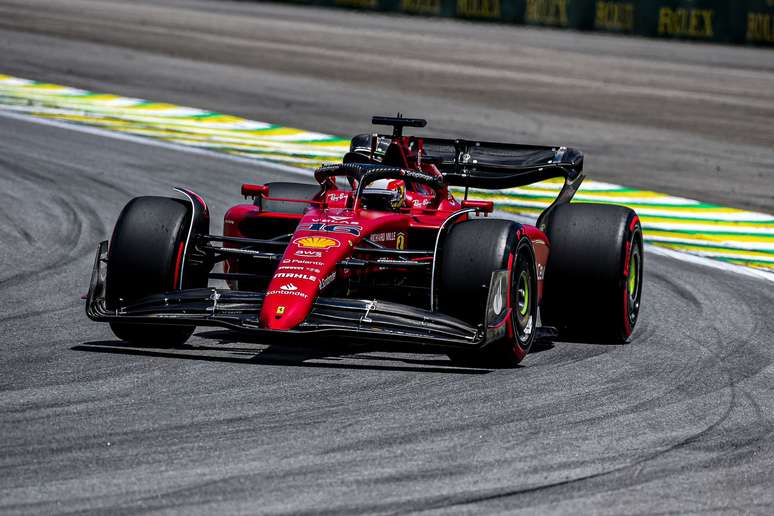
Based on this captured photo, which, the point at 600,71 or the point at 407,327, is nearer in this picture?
the point at 407,327

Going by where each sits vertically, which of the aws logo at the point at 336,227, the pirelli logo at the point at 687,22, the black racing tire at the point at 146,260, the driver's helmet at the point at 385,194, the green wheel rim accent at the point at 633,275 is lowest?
the green wheel rim accent at the point at 633,275

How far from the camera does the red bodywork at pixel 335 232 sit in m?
7.88

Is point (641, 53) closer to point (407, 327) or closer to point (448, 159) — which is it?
point (448, 159)

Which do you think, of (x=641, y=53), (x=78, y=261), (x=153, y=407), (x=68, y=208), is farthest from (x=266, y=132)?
(x=641, y=53)

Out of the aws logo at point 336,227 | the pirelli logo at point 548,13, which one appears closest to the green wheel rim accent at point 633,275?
the aws logo at point 336,227

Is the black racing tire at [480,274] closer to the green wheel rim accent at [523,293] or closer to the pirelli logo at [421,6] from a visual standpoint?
the green wheel rim accent at [523,293]

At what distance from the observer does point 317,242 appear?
830 cm

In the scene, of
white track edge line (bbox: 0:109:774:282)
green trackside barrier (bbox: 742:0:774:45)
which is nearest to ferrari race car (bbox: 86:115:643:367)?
white track edge line (bbox: 0:109:774:282)

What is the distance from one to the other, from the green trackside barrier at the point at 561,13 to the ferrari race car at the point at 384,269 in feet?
118

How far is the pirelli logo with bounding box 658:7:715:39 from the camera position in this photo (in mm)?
42469

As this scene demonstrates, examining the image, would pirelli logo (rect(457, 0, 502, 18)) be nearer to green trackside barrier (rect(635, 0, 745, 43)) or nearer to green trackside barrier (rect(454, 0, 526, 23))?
green trackside barrier (rect(454, 0, 526, 23))

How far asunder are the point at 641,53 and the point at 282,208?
29.9 m

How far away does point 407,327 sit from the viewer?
7844 mm

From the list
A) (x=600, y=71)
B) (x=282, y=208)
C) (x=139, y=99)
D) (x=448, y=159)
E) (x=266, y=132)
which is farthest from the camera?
(x=600, y=71)
